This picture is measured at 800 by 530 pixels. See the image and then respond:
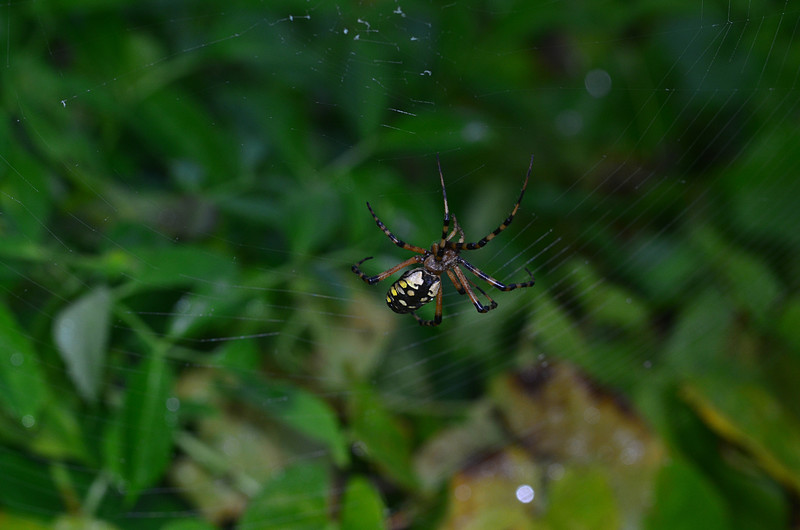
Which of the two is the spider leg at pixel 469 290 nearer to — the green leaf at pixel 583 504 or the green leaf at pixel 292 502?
the green leaf at pixel 583 504

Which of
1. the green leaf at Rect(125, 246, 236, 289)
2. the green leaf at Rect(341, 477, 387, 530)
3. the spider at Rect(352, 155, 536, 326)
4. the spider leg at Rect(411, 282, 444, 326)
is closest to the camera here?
the green leaf at Rect(341, 477, 387, 530)

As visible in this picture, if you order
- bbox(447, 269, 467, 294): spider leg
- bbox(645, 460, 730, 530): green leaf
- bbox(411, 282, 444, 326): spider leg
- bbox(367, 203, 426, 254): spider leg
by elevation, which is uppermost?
bbox(367, 203, 426, 254): spider leg

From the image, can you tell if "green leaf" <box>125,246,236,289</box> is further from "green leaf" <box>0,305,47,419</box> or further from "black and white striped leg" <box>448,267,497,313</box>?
"black and white striped leg" <box>448,267,497,313</box>

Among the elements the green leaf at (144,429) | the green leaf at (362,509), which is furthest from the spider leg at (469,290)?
the green leaf at (144,429)

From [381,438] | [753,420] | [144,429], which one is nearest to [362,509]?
[381,438]

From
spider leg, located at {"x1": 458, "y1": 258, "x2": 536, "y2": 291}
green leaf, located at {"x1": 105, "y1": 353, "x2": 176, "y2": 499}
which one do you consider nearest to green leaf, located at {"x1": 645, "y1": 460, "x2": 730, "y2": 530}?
spider leg, located at {"x1": 458, "y1": 258, "x2": 536, "y2": 291}
